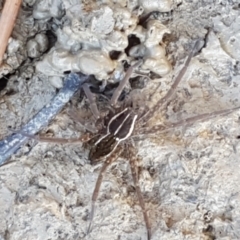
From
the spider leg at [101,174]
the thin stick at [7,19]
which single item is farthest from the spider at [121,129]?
the thin stick at [7,19]

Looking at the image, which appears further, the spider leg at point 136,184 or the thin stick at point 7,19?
the thin stick at point 7,19

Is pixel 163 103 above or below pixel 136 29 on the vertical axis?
below

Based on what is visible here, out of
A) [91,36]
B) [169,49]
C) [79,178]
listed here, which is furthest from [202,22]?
[79,178]

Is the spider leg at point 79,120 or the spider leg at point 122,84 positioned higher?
the spider leg at point 122,84

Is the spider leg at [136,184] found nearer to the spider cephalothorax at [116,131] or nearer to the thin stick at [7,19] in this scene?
the spider cephalothorax at [116,131]

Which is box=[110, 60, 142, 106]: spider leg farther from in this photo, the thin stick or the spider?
the thin stick

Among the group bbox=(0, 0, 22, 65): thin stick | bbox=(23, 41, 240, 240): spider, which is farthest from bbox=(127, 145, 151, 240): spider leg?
bbox=(0, 0, 22, 65): thin stick

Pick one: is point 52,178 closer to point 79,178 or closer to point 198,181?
point 79,178
